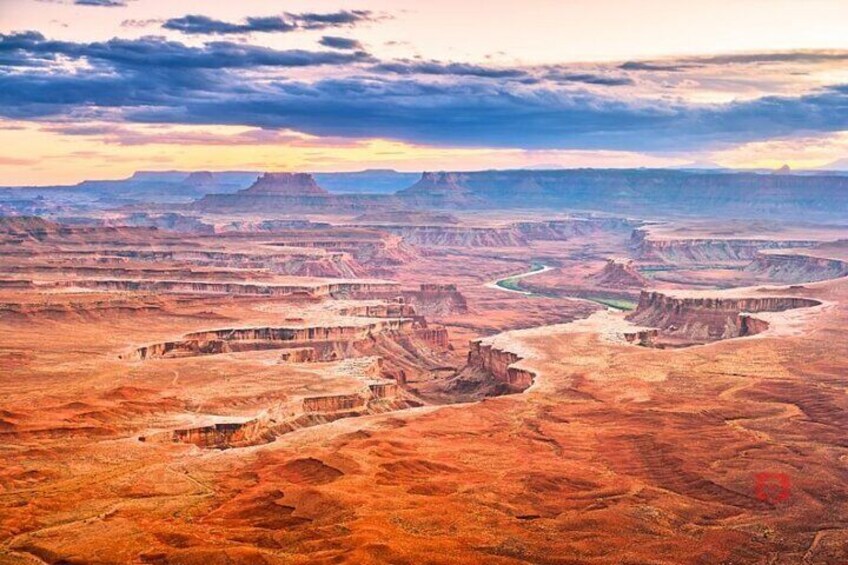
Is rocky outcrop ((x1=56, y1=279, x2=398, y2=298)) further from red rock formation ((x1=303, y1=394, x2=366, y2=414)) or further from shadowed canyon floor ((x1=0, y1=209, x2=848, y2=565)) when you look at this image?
red rock formation ((x1=303, y1=394, x2=366, y2=414))

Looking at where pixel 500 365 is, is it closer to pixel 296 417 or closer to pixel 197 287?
pixel 296 417

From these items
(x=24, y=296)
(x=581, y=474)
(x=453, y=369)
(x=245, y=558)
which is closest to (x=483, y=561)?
(x=245, y=558)

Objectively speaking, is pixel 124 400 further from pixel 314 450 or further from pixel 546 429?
pixel 546 429

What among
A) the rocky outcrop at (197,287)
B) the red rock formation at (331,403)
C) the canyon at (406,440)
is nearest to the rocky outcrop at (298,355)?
the canyon at (406,440)

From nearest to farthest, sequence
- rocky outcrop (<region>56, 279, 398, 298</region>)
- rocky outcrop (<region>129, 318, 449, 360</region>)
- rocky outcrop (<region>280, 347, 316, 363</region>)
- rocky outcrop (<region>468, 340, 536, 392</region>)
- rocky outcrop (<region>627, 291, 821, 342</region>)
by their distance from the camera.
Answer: rocky outcrop (<region>468, 340, 536, 392</region>) < rocky outcrop (<region>280, 347, 316, 363</region>) < rocky outcrop (<region>129, 318, 449, 360</region>) < rocky outcrop (<region>627, 291, 821, 342</region>) < rocky outcrop (<region>56, 279, 398, 298</region>)

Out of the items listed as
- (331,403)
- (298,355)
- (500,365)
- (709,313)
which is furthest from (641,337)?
(331,403)

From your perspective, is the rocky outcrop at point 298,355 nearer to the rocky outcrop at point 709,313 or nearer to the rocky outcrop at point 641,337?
the rocky outcrop at point 641,337

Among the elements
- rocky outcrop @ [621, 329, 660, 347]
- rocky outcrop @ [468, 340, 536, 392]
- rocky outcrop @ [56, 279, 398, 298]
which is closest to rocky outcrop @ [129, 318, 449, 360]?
rocky outcrop @ [468, 340, 536, 392]
